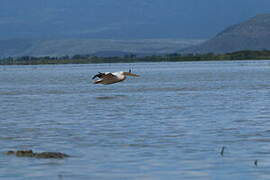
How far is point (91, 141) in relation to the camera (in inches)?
624

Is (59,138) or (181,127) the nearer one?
(59,138)

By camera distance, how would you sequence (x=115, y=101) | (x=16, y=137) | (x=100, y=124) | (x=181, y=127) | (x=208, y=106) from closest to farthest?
(x=16, y=137), (x=181, y=127), (x=100, y=124), (x=208, y=106), (x=115, y=101)

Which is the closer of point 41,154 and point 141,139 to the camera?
point 41,154

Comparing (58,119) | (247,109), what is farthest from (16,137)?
(247,109)

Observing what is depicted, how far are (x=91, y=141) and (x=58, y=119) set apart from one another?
17.5 ft

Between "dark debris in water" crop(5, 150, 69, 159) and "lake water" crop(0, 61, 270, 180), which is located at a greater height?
"dark debris in water" crop(5, 150, 69, 159)

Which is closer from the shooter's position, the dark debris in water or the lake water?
the lake water

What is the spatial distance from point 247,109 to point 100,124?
5.37 metres

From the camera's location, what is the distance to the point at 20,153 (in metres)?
14.0

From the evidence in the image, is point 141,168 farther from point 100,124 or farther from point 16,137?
point 100,124

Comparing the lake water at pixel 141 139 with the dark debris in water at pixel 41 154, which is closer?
the lake water at pixel 141 139

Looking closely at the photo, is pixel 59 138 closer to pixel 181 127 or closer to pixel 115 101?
pixel 181 127

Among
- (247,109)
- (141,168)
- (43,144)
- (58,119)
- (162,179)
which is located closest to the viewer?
(162,179)

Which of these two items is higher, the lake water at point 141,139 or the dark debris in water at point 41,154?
the dark debris in water at point 41,154
